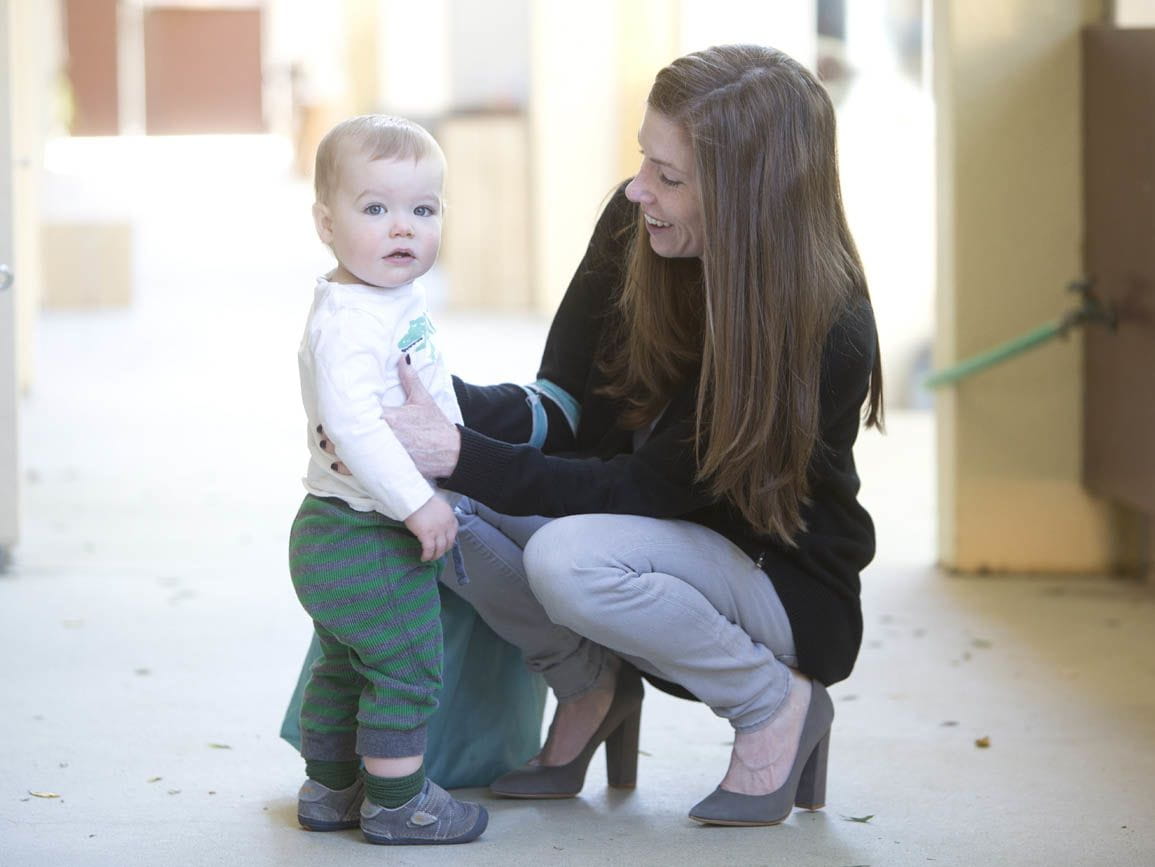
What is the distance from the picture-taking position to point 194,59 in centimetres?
2508

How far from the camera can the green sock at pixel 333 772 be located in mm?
2246

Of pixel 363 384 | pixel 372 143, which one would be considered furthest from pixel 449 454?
pixel 372 143

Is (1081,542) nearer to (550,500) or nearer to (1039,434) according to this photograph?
(1039,434)

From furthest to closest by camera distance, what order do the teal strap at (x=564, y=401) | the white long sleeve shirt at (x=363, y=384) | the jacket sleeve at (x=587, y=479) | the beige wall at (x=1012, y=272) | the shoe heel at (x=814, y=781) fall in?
the beige wall at (x=1012, y=272) < the teal strap at (x=564, y=401) < the shoe heel at (x=814, y=781) < the jacket sleeve at (x=587, y=479) < the white long sleeve shirt at (x=363, y=384)

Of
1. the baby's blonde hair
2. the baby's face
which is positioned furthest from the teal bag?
the baby's blonde hair

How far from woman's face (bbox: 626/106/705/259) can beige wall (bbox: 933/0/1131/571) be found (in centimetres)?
171

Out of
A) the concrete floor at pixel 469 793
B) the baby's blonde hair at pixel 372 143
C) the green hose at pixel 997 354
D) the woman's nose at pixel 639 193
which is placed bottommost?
the concrete floor at pixel 469 793

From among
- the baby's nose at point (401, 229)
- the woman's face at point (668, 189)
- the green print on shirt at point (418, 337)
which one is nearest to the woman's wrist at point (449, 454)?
the green print on shirt at point (418, 337)

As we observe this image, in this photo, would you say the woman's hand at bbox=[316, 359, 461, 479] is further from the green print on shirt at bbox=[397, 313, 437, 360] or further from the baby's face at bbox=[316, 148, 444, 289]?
the baby's face at bbox=[316, 148, 444, 289]

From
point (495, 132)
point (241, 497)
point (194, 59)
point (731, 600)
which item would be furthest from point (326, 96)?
point (731, 600)

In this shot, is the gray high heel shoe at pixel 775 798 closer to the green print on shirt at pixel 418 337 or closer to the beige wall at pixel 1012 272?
the green print on shirt at pixel 418 337

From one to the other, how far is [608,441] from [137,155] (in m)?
19.5

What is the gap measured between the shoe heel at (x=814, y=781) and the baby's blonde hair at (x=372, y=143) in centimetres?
96

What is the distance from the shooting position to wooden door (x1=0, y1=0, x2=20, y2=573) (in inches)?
142
